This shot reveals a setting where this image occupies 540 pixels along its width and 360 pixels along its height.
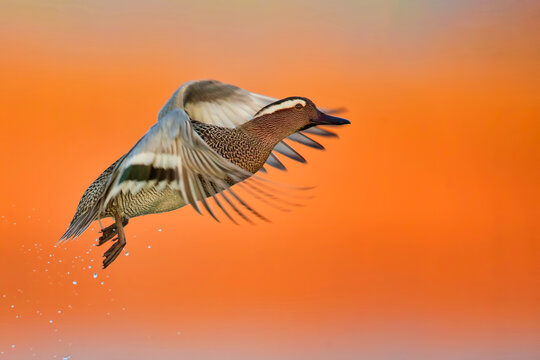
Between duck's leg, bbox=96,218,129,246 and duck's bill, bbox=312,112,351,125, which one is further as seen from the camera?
duck's bill, bbox=312,112,351,125

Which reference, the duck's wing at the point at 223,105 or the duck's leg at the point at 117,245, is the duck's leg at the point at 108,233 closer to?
the duck's leg at the point at 117,245

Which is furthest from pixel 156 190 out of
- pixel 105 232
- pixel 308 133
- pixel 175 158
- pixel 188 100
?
pixel 308 133

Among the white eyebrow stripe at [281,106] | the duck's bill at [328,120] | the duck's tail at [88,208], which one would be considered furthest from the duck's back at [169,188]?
the duck's bill at [328,120]

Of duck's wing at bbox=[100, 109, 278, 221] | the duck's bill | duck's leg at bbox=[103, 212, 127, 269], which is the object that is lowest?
duck's leg at bbox=[103, 212, 127, 269]

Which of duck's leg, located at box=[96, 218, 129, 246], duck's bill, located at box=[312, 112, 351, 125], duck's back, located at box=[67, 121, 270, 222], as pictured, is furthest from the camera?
duck's bill, located at box=[312, 112, 351, 125]

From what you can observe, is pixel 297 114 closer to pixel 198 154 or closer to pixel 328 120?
pixel 328 120

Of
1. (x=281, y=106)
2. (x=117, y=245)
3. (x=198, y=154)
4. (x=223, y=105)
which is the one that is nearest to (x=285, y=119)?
(x=281, y=106)

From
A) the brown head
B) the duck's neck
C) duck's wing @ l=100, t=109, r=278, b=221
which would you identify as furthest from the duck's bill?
duck's wing @ l=100, t=109, r=278, b=221

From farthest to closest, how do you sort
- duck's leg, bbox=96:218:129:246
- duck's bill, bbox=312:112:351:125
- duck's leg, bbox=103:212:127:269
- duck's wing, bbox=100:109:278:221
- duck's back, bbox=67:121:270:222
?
duck's bill, bbox=312:112:351:125
duck's leg, bbox=96:218:129:246
duck's leg, bbox=103:212:127:269
duck's back, bbox=67:121:270:222
duck's wing, bbox=100:109:278:221

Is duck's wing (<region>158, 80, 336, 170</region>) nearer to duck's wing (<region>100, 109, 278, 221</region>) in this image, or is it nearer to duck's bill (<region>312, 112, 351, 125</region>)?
duck's bill (<region>312, 112, 351, 125</region>)
